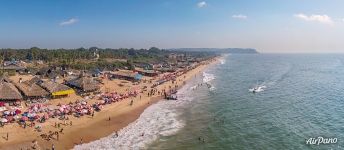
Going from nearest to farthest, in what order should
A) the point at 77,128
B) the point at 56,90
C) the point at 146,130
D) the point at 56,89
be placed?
the point at 77,128 → the point at 146,130 → the point at 56,90 → the point at 56,89

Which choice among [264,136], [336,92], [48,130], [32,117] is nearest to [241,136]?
[264,136]

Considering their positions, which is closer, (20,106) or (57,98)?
(20,106)

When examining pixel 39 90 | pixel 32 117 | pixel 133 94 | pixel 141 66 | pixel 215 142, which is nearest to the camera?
pixel 215 142

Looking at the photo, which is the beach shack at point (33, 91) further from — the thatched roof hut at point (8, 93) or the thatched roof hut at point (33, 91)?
the thatched roof hut at point (8, 93)

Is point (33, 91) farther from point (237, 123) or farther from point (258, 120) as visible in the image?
point (258, 120)

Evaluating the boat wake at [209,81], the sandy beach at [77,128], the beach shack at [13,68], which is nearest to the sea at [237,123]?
the sandy beach at [77,128]

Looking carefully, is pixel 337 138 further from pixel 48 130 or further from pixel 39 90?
pixel 39 90

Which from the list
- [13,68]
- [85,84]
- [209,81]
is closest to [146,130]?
[85,84]

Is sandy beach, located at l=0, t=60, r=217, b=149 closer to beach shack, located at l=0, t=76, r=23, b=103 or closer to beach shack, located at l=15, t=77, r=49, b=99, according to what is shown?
beach shack, located at l=15, t=77, r=49, b=99
